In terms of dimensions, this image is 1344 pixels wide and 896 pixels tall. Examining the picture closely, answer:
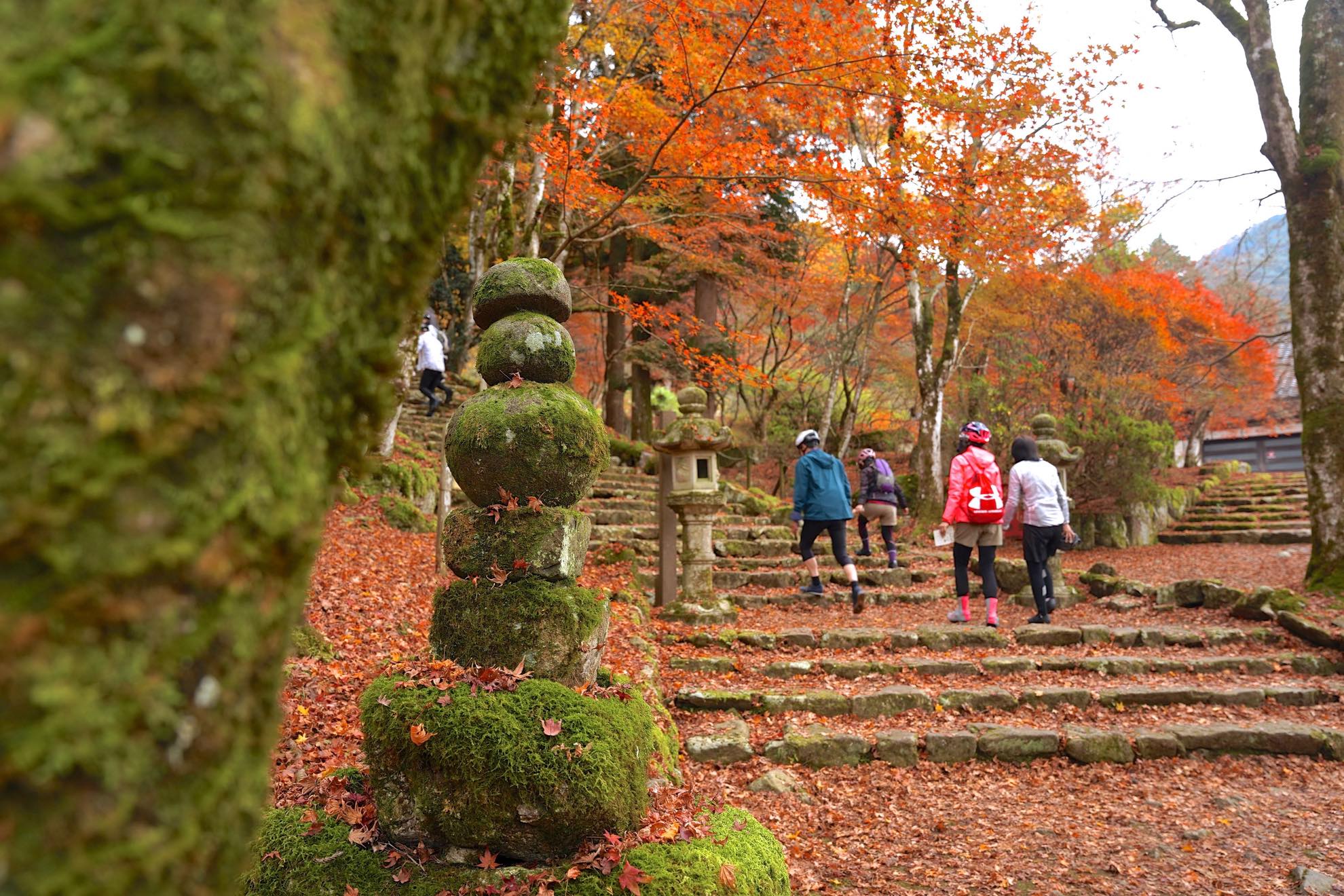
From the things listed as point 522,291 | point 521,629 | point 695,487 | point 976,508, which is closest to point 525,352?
point 522,291

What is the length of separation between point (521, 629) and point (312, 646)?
10.2ft

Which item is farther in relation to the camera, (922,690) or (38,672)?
(922,690)

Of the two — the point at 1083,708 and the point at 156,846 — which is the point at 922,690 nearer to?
the point at 1083,708

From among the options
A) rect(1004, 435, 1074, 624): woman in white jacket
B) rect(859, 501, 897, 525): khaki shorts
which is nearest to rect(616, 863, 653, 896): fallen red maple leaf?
rect(1004, 435, 1074, 624): woman in white jacket

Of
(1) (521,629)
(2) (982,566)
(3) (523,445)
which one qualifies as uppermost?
(3) (523,445)

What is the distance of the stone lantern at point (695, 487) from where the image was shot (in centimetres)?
778

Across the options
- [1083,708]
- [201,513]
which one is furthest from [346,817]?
[1083,708]

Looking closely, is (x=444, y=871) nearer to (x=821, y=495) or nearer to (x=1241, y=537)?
(x=821, y=495)

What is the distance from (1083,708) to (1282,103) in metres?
6.99

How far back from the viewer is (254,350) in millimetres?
687

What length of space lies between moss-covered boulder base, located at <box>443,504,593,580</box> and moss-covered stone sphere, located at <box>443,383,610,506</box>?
10 cm

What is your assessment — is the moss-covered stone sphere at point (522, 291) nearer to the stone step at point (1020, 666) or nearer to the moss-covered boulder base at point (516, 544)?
the moss-covered boulder base at point (516, 544)

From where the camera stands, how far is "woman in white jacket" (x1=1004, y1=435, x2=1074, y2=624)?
7.08m

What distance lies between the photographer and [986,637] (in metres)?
6.79
